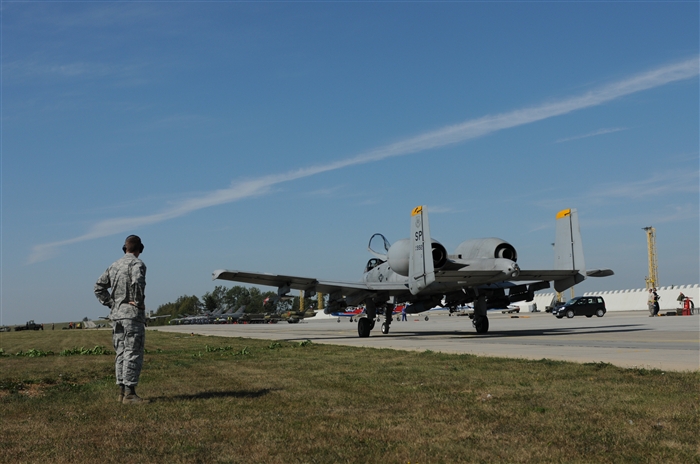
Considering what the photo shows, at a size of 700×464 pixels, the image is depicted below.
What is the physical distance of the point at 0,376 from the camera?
500 inches

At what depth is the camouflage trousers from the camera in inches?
345

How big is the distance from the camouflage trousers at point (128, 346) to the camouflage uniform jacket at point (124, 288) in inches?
4.2

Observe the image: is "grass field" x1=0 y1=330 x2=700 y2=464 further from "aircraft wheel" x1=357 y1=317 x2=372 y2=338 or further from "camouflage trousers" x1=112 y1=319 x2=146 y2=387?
"aircraft wheel" x1=357 y1=317 x2=372 y2=338

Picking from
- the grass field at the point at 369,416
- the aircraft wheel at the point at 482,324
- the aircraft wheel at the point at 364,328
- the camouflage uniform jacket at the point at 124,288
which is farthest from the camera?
the aircraft wheel at the point at 364,328

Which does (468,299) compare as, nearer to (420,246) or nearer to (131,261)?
(420,246)

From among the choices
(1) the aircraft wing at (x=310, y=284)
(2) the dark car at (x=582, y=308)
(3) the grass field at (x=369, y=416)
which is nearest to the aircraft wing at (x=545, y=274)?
(1) the aircraft wing at (x=310, y=284)

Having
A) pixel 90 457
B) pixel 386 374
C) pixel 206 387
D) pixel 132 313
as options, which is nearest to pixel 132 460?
pixel 90 457

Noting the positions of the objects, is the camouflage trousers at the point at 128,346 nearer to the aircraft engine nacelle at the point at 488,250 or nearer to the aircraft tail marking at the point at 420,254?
the aircraft tail marking at the point at 420,254

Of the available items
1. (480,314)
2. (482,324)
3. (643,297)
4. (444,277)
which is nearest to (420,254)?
(444,277)

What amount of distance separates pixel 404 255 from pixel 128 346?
16.9 m

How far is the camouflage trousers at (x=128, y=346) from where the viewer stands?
8773 mm

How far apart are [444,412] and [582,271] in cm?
1933

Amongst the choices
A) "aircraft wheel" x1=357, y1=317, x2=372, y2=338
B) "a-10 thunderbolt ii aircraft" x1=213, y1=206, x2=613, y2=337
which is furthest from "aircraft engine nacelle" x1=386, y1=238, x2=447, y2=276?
"aircraft wheel" x1=357, y1=317, x2=372, y2=338

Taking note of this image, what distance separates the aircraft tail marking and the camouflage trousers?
48.3 ft
